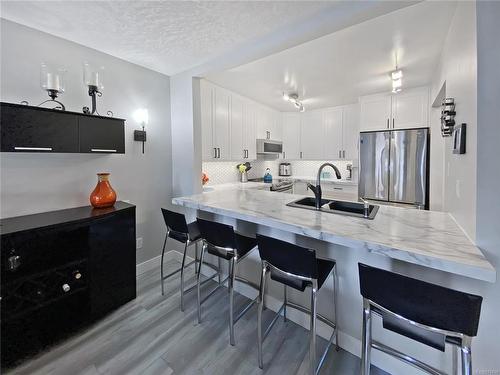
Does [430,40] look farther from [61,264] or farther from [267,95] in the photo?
[61,264]

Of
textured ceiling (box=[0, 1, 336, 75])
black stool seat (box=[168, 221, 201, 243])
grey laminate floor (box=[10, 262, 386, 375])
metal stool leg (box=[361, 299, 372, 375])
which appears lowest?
grey laminate floor (box=[10, 262, 386, 375])

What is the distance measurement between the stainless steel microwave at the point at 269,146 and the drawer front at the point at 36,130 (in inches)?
113

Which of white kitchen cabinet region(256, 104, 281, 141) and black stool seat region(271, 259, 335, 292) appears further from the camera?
white kitchen cabinet region(256, 104, 281, 141)

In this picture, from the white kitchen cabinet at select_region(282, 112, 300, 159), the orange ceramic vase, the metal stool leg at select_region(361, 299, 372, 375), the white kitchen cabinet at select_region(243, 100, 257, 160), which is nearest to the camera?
the metal stool leg at select_region(361, 299, 372, 375)

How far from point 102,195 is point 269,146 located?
302 centimetres

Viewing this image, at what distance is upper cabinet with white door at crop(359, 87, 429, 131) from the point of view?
3241mm

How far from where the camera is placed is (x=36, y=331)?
1.60 m

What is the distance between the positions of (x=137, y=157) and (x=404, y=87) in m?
3.79

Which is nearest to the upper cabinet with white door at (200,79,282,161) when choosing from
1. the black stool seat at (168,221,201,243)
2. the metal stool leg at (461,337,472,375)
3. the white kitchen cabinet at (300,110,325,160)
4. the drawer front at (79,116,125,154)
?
the white kitchen cabinet at (300,110,325,160)

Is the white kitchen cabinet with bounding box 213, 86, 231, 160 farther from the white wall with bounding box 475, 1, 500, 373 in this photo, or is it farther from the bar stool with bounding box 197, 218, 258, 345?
the white wall with bounding box 475, 1, 500, 373

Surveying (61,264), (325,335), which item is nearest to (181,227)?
(61,264)

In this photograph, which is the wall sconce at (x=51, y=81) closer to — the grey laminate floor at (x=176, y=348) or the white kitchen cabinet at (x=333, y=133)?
the grey laminate floor at (x=176, y=348)

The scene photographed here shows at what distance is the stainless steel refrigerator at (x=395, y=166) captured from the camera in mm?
3197

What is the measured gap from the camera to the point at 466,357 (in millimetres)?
859
